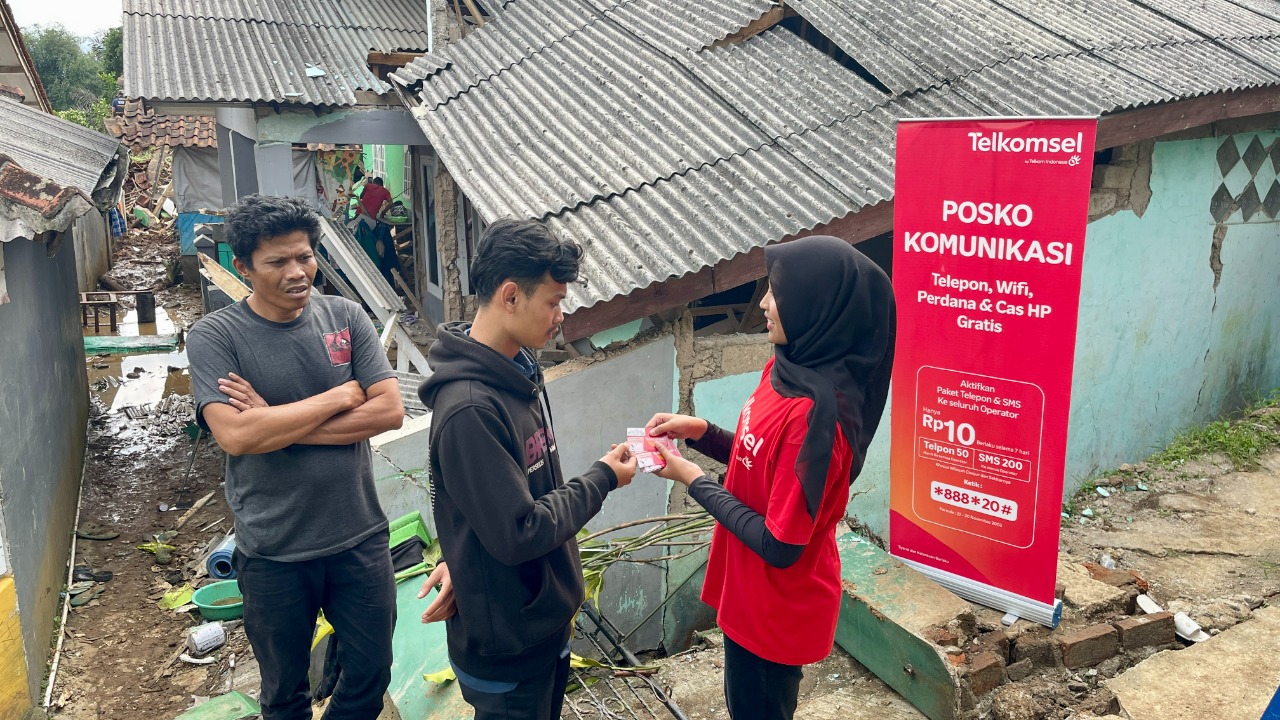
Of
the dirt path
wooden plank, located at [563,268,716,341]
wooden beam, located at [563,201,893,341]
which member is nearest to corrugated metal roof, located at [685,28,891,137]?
wooden beam, located at [563,201,893,341]

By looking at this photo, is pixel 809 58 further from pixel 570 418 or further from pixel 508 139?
pixel 570 418

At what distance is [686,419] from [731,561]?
446mm

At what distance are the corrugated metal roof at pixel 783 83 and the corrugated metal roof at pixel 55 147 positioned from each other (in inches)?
162

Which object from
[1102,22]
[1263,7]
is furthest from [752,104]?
[1263,7]

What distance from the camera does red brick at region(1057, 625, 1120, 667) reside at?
368 cm

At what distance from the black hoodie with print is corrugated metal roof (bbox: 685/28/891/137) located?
414 cm

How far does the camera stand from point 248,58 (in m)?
8.90

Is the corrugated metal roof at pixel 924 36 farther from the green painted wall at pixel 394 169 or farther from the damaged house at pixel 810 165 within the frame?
the green painted wall at pixel 394 169

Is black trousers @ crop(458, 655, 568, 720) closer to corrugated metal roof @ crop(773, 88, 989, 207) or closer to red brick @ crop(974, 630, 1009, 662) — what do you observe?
red brick @ crop(974, 630, 1009, 662)

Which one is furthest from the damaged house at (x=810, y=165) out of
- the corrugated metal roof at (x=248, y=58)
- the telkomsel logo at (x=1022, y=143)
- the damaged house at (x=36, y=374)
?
the damaged house at (x=36, y=374)

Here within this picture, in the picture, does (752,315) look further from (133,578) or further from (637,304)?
(133,578)

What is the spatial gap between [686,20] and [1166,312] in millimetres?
4642

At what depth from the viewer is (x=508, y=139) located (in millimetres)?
6297

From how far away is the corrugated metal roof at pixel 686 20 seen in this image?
7059 millimetres
